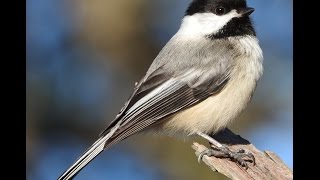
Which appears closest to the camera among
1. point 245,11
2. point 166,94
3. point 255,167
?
point 255,167

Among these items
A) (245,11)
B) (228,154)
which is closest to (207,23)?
(245,11)

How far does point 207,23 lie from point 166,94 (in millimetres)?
522

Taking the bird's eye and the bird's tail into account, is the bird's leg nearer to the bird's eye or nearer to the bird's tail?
the bird's tail

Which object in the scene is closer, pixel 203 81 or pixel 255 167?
pixel 255 167

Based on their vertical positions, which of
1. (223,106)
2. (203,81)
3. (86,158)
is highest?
(203,81)

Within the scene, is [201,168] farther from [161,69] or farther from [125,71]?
[125,71]

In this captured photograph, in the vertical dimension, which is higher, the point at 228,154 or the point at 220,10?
the point at 220,10

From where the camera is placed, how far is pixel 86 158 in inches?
122

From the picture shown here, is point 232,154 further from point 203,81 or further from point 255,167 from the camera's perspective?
point 203,81

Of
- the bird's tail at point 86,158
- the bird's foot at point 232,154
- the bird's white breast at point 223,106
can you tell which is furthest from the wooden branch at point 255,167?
the bird's tail at point 86,158

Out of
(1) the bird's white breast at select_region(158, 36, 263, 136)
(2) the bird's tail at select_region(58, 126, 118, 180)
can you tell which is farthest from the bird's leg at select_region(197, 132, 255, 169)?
(2) the bird's tail at select_region(58, 126, 118, 180)

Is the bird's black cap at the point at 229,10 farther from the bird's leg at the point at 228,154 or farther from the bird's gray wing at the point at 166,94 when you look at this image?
the bird's leg at the point at 228,154

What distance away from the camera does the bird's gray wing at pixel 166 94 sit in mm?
3264

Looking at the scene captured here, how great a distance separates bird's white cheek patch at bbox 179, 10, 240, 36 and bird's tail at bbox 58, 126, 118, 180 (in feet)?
2.58
